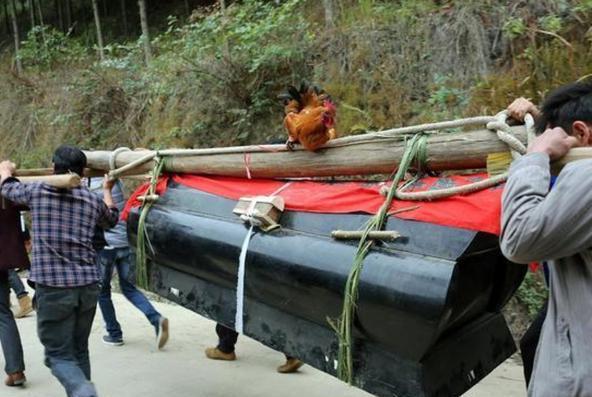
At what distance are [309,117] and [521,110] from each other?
945 mm

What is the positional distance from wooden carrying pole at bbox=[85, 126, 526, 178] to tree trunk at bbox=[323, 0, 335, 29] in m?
4.04

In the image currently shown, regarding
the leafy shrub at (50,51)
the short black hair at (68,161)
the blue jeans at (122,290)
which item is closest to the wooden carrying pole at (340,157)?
the short black hair at (68,161)

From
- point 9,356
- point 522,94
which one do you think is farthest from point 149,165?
point 522,94

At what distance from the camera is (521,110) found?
6.69ft

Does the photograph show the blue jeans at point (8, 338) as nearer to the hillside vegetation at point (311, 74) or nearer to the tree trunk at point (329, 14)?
the hillside vegetation at point (311, 74)

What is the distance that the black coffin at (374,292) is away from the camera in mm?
1960

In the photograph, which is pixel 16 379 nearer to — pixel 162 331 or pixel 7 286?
pixel 7 286

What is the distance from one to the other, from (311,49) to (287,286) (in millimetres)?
4973

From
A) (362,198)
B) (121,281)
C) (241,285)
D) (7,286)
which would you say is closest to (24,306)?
(121,281)

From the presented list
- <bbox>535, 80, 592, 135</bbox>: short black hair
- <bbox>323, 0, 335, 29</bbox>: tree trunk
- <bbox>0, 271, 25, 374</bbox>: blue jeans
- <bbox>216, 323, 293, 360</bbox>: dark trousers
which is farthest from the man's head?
<bbox>323, 0, 335, 29</bbox>: tree trunk

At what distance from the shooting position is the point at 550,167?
1.65 metres

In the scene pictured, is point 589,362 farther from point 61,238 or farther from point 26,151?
point 26,151

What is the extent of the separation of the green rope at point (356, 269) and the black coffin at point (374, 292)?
0.03 meters

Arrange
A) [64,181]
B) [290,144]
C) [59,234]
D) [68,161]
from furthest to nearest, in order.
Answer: [68,161]
[59,234]
[64,181]
[290,144]
